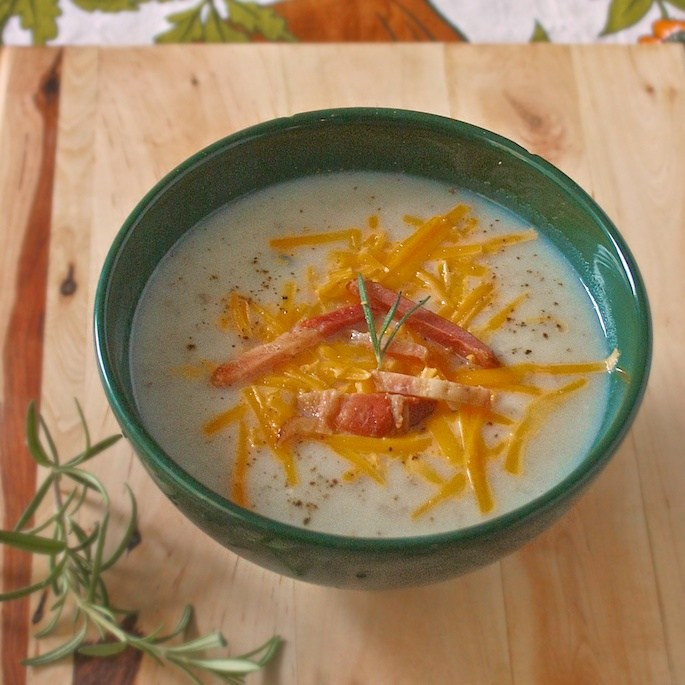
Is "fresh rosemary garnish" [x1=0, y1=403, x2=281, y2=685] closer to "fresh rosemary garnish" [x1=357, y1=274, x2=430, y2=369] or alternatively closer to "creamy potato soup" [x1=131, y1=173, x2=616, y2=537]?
"creamy potato soup" [x1=131, y1=173, x2=616, y2=537]

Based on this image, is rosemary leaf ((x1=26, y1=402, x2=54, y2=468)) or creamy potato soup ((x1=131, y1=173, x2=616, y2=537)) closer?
creamy potato soup ((x1=131, y1=173, x2=616, y2=537))

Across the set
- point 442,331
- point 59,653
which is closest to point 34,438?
point 59,653

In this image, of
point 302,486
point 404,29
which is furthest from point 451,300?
point 404,29

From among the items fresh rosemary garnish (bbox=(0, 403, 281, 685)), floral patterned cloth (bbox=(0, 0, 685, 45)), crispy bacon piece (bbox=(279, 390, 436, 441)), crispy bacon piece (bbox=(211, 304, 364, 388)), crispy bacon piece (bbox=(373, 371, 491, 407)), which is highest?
floral patterned cloth (bbox=(0, 0, 685, 45))

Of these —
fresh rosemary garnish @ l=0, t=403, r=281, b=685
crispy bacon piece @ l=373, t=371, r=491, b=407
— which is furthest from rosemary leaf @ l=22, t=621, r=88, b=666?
crispy bacon piece @ l=373, t=371, r=491, b=407

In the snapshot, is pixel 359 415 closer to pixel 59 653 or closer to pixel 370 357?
pixel 370 357

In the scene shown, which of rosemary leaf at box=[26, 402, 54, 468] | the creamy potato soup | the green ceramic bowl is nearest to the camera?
the green ceramic bowl

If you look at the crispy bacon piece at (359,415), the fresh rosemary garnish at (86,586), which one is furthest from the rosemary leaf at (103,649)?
the crispy bacon piece at (359,415)
